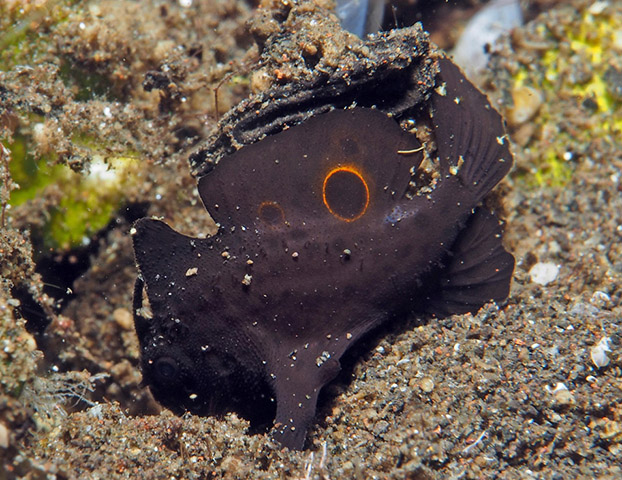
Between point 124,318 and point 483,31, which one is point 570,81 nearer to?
point 483,31

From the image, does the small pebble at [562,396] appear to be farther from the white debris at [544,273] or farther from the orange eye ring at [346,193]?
the orange eye ring at [346,193]

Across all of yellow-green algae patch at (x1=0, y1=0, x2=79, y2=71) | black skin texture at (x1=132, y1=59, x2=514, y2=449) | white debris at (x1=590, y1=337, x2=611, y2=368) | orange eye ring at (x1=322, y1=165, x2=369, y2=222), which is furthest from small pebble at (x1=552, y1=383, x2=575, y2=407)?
yellow-green algae patch at (x1=0, y1=0, x2=79, y2=71)

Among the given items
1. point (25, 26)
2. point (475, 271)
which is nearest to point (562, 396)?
point (475, 271)

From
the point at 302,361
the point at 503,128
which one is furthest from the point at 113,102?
the point at 503,128

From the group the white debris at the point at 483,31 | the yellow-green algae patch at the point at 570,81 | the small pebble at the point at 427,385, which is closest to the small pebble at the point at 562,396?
the small pebble at the point at 427,385

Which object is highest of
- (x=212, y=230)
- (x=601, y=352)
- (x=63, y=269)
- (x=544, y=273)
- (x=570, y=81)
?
(x=570, y=81)

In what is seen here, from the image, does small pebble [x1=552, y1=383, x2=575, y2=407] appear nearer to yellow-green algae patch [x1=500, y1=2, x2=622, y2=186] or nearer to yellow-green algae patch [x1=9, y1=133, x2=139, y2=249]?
yellow-green algae patch [x1=500, y1=2, x2=622, y2=186]
